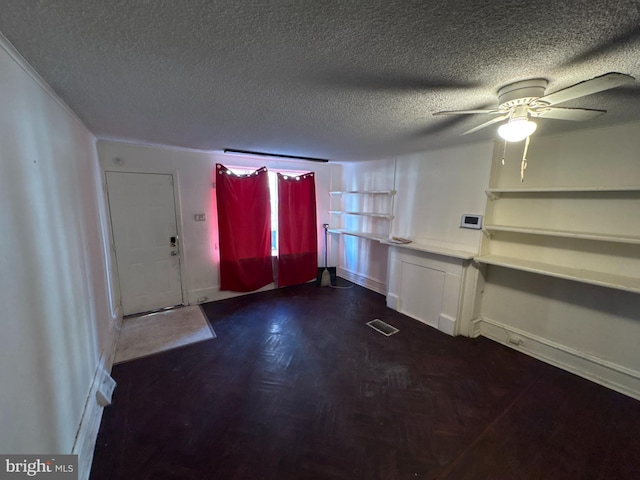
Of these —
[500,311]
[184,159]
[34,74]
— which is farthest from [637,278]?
[184,159]

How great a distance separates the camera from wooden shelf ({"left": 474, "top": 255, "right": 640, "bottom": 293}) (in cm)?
208

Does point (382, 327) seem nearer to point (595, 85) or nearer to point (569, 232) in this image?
point (569, 232)

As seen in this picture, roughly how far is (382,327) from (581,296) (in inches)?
81.0

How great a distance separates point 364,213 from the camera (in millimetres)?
4531

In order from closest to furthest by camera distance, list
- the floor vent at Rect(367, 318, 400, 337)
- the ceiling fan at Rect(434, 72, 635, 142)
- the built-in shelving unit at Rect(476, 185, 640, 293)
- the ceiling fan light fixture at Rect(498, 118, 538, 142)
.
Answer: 1. the ceiling fan at Rect(434, 72, 635, 142)
2. the ceiling fan light fixture at Rect(498, 118, 538, 142)
3. the built-in shelving unit at Rect(476, 185, 640, 293)
4. the floor vent at Rect(367, 318, 400, 337)

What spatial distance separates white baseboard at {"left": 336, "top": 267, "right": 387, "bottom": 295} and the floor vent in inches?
43.0

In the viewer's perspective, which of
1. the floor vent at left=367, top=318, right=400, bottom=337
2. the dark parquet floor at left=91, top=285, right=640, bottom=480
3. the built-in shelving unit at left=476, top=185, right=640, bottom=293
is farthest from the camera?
the floor vent at left=367, top=318, right=400, bottom=337

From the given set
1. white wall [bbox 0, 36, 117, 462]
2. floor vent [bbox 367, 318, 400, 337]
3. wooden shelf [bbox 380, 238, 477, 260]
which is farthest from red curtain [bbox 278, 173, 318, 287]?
white wall [bbox 0, 36, 117, 462]

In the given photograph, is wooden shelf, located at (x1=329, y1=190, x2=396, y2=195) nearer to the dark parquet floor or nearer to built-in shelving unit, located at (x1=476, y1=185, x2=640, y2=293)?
built-in shelving unit, located at (x1=476, y1=185, x2=640, y2=293)

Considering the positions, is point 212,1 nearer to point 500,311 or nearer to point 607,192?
point 607,192

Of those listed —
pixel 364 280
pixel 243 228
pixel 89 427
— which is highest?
pixel 243 228

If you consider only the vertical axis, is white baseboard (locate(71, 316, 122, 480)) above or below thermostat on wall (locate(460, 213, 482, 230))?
below

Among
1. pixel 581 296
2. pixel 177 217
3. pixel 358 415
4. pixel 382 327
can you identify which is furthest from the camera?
pixel 177 217

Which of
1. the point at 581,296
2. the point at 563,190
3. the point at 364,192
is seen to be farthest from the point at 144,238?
the point at 581,296
